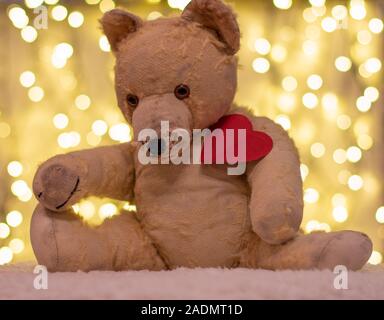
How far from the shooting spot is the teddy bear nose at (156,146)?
0.98m

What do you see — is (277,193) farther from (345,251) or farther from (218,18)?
(218,18)

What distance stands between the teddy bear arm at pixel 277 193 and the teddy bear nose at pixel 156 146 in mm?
176

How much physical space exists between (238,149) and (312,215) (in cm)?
52

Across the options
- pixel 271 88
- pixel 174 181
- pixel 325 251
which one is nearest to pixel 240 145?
pixel 174 181

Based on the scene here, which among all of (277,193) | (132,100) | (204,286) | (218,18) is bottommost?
(204,286)

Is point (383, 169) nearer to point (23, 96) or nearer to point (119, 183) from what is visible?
point (119, 183)

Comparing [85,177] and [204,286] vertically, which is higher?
[85,177]

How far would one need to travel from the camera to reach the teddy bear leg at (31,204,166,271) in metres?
0.99

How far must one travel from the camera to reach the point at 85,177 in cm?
104

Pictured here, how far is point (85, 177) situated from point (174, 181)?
0.54ft

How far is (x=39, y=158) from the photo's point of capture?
150 cm

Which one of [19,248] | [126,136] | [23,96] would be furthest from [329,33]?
[19,248]

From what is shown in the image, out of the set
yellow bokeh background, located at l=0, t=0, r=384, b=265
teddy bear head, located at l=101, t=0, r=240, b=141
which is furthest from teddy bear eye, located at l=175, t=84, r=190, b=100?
yellow bokeh background, located at l=0, t=0, r=384, b=265

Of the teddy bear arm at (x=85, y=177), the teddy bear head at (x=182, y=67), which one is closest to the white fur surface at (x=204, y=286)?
the teddy bear arm at (x=85, y=177)
